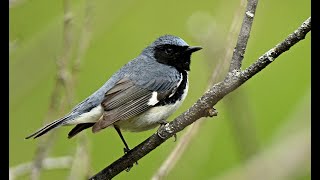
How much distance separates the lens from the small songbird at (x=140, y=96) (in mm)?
3486

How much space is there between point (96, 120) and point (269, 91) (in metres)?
1.60

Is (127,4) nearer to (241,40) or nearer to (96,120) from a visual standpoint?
(96,120)

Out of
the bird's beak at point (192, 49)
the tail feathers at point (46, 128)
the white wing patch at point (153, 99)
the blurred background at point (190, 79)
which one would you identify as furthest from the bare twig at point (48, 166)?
the bird's beak at point (192, 49)

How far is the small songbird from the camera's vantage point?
3486mm

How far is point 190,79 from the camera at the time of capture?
13.0ft

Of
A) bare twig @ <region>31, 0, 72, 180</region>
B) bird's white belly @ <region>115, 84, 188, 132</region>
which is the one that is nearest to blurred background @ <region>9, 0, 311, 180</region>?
bare twig @ <region>31, 0, 72, 180</region>

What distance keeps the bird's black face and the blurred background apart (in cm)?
11

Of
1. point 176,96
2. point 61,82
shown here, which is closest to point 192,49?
point 176,96

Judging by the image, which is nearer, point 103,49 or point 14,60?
point 14,60

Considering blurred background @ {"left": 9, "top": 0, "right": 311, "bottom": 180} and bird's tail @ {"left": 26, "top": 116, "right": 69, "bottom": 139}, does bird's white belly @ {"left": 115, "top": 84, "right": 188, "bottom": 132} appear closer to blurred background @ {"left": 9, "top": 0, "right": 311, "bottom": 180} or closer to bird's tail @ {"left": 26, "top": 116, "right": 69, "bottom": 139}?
blurred background @ {"left": 9, "top": 0, "right": 311, "bottom": 180}

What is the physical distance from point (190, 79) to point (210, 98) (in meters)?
1.52
